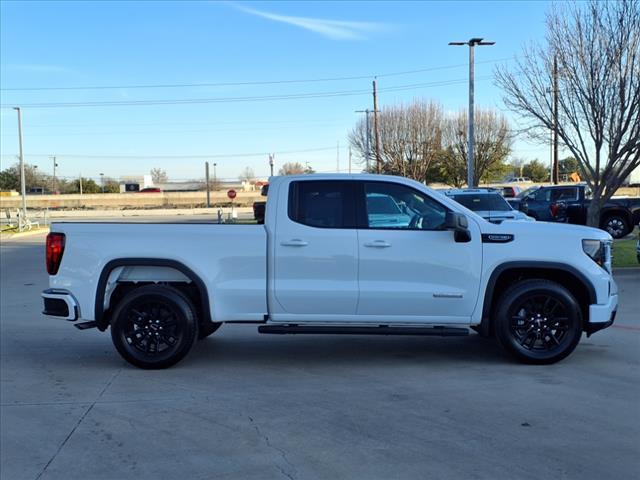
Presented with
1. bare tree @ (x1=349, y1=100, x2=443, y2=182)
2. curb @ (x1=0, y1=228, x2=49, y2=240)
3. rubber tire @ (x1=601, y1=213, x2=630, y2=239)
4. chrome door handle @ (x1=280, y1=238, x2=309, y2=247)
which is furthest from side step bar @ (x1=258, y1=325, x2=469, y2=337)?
bare tree @ (x1=349, y1=100, x2=443, y2=182)

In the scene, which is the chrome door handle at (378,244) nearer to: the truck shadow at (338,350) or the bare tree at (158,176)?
the truck shadow at (338,350)

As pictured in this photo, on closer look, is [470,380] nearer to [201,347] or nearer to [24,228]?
[201,347]

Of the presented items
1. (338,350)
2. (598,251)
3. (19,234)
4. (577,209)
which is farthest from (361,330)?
(19,234)

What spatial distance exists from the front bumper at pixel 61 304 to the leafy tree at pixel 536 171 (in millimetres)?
90430

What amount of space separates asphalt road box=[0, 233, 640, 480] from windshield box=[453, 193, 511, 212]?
988cm

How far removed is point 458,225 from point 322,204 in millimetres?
1375

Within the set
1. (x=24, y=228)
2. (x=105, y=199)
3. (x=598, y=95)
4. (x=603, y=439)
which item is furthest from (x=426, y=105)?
(x=105, y=199)

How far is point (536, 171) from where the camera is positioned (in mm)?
93125

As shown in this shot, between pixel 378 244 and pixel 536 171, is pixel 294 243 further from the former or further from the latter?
pixel 536 171

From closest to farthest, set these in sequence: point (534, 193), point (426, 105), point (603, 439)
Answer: point (603, 439) → point (534, 193) → point (426, 105)

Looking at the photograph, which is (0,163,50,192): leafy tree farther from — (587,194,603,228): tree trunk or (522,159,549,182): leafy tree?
(587,194,603,228): tree trunk

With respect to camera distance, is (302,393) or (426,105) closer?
(302,393)

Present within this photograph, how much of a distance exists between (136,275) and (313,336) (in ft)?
8.22

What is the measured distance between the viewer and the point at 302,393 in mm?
5441
